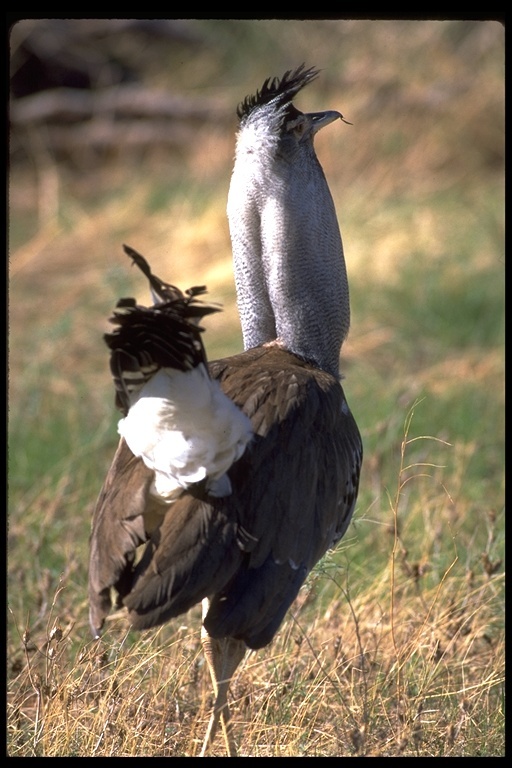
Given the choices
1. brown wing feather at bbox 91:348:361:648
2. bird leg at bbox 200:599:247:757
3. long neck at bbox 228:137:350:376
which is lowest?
bird leg at bbox 200:599:247:757

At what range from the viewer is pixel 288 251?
11.9 feet

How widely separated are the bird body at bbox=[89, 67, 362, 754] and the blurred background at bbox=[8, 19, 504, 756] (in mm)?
551

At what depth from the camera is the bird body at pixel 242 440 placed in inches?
110

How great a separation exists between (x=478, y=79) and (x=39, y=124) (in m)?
4.73

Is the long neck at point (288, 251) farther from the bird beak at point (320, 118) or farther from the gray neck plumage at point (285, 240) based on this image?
the bird beak at point (320, 118)

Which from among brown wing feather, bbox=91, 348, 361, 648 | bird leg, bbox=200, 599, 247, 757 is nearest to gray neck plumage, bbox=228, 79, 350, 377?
brown wing feather, bbox=91, 348, 361, 648

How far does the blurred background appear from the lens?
16.6ft

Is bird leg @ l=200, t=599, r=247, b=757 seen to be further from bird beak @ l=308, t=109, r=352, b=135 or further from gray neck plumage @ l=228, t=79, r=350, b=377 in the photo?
bird beak @ l=308, t=109, r=352, b=135

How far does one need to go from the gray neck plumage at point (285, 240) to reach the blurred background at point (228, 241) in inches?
20.3

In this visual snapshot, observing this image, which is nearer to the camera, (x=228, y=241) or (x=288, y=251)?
(x=288, y=251)

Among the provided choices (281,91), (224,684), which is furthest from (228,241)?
(224,684)

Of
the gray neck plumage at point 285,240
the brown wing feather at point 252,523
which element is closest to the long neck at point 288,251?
the gray neck plumage at point 285,240

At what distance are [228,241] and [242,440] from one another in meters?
6.19

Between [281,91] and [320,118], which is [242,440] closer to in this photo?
[281,91]
